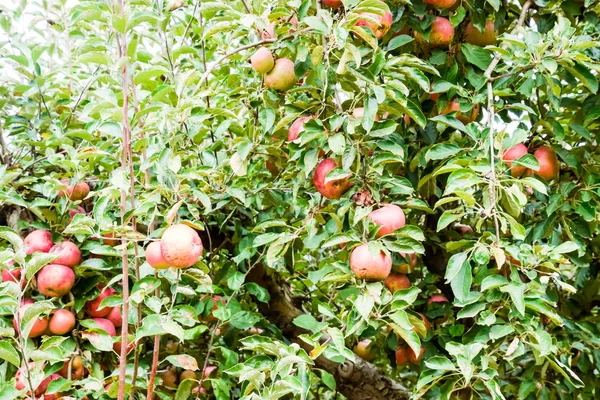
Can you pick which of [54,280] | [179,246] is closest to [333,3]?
[179,246]

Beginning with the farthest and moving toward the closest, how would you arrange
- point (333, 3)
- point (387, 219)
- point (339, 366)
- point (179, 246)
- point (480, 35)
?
point (339, 366)
point (480, 35)
point (333, 3)
point (387, 219)
point (179, 246)

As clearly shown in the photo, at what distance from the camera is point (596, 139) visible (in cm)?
188

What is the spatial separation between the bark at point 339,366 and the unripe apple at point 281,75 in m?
0.66

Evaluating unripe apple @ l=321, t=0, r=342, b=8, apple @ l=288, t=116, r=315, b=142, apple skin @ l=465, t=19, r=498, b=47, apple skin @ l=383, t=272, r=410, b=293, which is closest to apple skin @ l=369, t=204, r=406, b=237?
apple @ l=288, t=116, r=315, b=142

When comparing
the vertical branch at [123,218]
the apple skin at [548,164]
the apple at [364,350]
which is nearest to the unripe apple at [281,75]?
the vertical branch at [123,218]

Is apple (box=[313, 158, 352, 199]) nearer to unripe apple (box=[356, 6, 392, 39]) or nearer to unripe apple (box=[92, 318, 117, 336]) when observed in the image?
unripe apple (box=[356, 6, 392, 39])

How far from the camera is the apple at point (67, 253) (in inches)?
64.1

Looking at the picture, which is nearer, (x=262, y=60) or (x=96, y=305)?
(x=262, y=60)

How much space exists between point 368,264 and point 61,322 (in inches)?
31.4

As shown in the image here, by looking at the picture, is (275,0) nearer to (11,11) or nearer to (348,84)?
(348,84)

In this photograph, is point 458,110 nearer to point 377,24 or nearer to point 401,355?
point 377,24

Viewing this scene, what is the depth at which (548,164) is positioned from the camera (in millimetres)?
1765

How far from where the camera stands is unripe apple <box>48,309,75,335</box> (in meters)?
1.59

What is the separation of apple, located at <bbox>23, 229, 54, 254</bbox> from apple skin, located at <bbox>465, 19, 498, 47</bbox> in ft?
4.31
